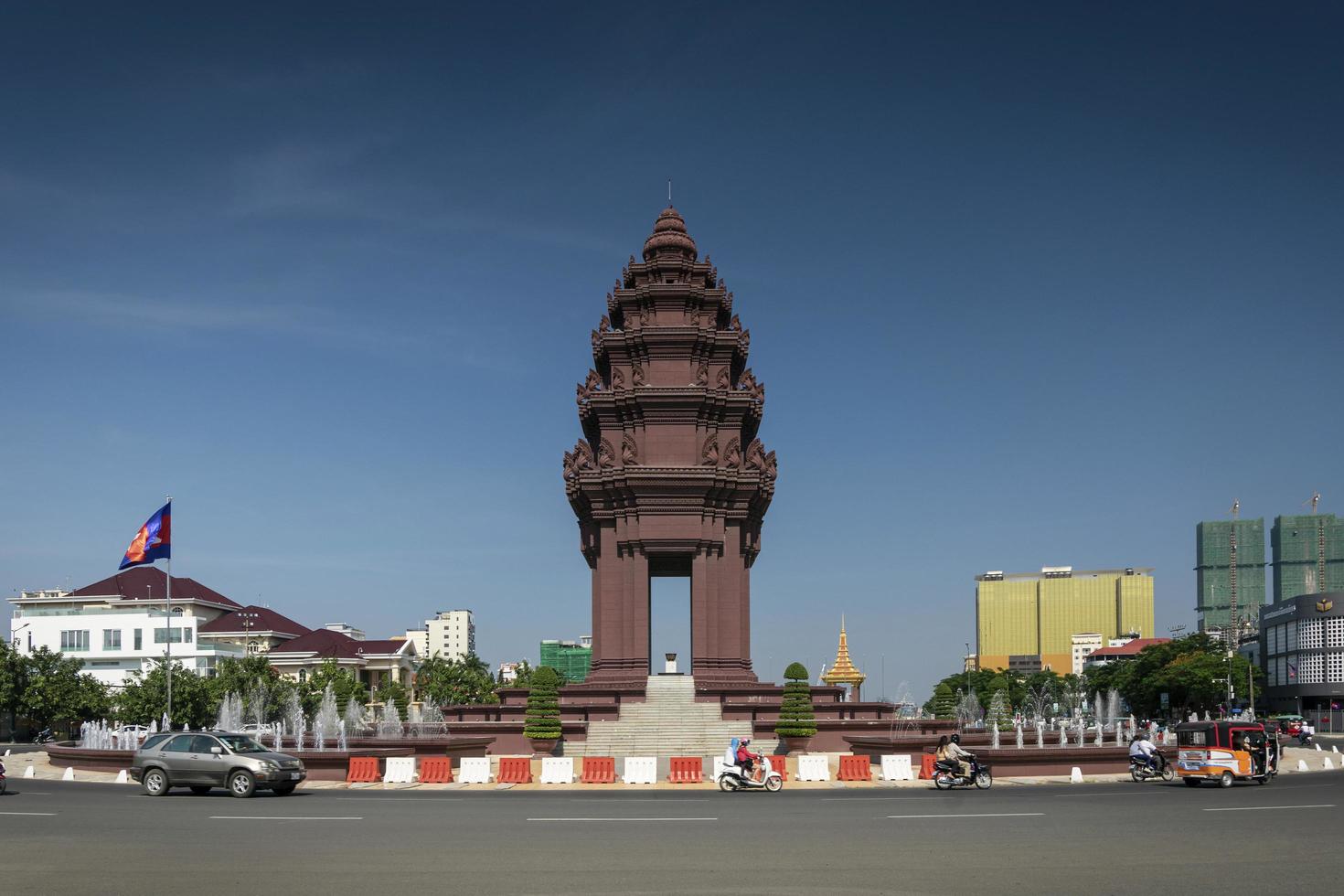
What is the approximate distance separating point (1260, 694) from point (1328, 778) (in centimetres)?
9812

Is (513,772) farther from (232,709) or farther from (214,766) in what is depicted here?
(232,709)

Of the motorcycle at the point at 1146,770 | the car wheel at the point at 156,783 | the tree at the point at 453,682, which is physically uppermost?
the car wheel at the point at 156,783

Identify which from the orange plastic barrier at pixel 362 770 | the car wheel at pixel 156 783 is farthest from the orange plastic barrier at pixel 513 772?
the car wheel at pixel 156 783

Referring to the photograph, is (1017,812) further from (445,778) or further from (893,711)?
(893,711)

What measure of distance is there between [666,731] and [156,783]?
2295cm

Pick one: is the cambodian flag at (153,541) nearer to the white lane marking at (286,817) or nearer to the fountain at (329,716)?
the fountain at (329,716)

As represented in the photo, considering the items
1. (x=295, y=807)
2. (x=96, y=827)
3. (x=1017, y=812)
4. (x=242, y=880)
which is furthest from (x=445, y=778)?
(x=242, y=880)

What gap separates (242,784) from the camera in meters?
30.8

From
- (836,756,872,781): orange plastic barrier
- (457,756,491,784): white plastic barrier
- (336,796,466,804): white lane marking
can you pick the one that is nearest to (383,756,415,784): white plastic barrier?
(457,756,491,784): white plastic barrier

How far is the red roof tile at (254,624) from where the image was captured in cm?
10931

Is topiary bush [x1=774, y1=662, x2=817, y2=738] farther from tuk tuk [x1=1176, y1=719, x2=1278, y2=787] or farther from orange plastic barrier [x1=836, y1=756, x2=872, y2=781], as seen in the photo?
tuk tuk [x1=1176, y1=719, x2=1278, y2=787]

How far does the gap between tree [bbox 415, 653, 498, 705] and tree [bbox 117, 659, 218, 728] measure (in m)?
22.9

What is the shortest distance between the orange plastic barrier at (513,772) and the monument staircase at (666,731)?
417 inches

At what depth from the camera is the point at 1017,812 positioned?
26.0 m
